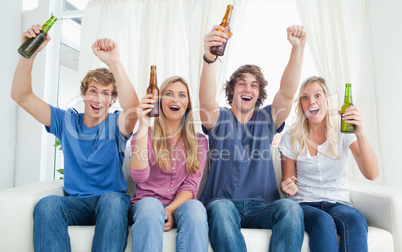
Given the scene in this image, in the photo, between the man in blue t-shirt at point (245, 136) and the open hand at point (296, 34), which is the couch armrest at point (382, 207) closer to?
the man in blue t-shirt at point (245, 136)

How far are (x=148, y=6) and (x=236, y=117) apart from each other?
1.62 m

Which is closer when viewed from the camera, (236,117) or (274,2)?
(236,117)

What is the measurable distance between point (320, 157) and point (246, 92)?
0.48m

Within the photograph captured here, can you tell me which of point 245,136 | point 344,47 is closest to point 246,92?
point 245,136

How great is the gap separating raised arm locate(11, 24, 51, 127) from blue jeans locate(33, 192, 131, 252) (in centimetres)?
47

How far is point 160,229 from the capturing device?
1.10 meters

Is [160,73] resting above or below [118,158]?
above

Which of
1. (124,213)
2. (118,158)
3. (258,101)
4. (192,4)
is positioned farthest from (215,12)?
(124,213)

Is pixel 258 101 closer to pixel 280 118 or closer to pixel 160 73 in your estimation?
pixel 280 118

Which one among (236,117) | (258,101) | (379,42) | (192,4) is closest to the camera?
(236,117)

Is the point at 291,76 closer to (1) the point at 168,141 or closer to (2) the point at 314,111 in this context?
(2) the point at 314,111

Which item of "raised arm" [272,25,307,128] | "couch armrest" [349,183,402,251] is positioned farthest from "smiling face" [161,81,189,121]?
"couch armrest" [349,183,402,251]

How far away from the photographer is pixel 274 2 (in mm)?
2814

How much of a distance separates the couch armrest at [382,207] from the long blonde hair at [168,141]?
2.57 feet
